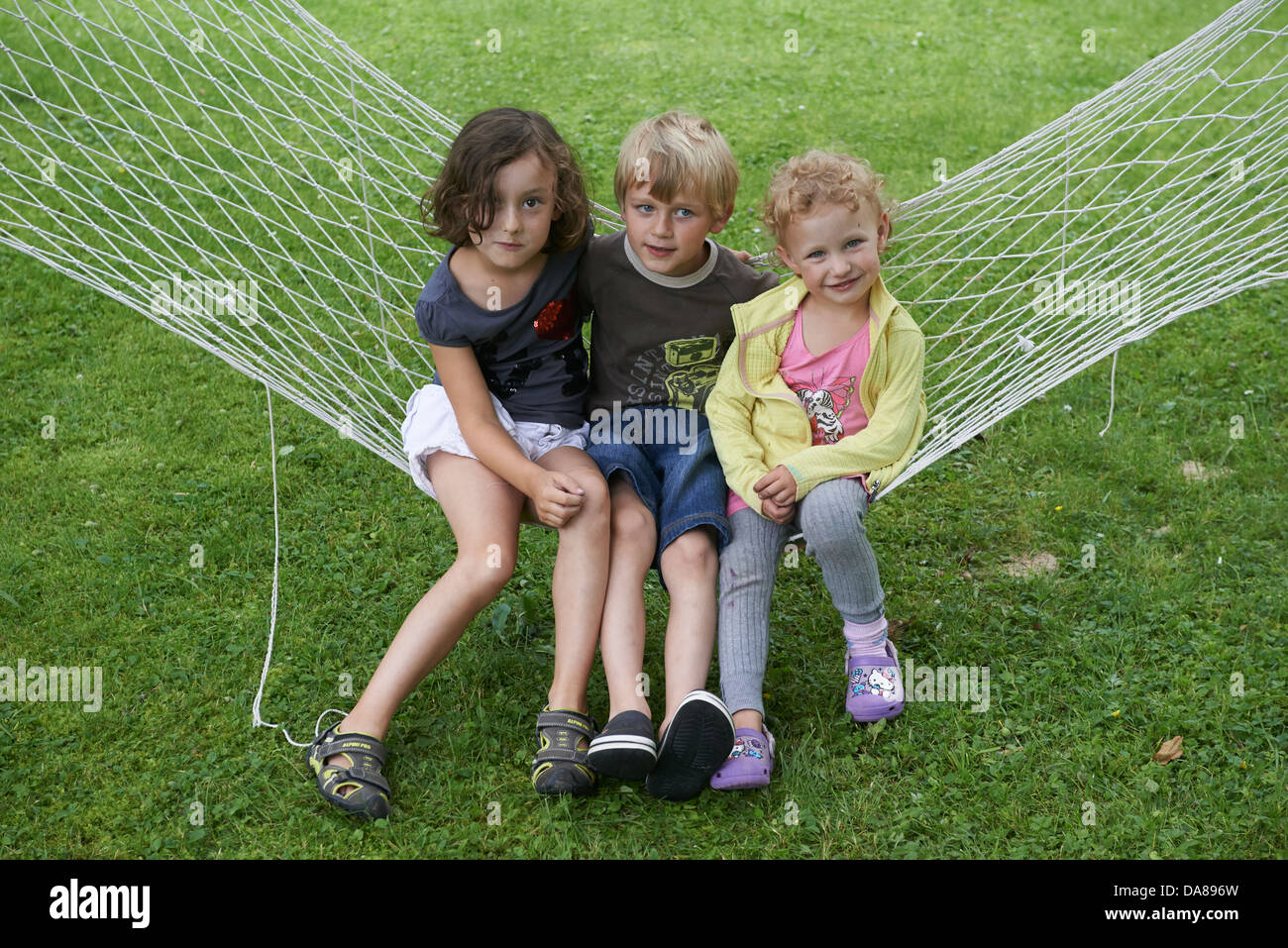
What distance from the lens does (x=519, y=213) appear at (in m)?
2.07

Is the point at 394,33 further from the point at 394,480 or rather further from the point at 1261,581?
the point at 1261,581

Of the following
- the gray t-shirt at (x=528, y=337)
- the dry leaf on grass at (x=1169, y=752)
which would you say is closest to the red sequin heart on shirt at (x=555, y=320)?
the gray t-shirt at (x=528, y=337)

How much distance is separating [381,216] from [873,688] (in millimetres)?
2953

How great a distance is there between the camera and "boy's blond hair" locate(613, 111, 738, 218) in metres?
2.04

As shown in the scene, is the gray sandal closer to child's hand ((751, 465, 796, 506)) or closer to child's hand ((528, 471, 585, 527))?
child's hand ((528, 471, 585, 527))

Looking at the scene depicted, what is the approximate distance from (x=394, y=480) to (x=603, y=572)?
3.78 feet

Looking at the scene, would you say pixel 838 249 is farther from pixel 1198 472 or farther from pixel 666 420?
pixel 1198 472

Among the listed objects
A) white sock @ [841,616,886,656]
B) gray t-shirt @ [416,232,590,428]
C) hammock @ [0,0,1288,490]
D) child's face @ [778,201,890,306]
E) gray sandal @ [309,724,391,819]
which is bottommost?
gray sandal @ [309,724,391,819]

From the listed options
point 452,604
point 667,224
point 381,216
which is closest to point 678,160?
point 667,224

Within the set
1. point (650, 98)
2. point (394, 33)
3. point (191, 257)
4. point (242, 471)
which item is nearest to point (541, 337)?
point (242, 471)

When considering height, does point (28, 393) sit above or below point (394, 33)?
below

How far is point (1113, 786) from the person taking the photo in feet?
6.75

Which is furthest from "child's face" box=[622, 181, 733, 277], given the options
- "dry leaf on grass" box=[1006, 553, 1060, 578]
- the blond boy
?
"dry leaf on grass" box=[1006, 553, 1060, 578]

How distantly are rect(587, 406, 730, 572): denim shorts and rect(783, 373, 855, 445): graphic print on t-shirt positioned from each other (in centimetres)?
18
